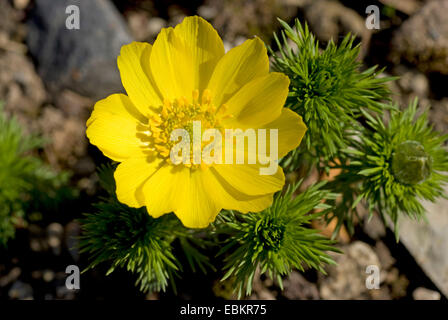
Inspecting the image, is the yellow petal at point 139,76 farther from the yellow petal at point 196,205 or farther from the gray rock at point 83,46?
the gray rock at point 83,46

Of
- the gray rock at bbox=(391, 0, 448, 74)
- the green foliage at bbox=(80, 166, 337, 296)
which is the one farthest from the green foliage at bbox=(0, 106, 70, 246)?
the gray rock at bbox=(391, 0, 448, 74)

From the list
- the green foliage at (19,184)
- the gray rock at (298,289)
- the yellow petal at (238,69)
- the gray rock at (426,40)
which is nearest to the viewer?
the yellow petal at (238,69)

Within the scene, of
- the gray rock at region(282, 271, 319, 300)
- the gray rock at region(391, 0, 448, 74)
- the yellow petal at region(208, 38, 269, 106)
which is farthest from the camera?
the gray rock at region(391, 0, 448, 74)

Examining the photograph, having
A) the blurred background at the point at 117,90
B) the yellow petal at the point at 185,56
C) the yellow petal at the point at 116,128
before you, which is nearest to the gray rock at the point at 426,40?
the blurred background at the point at 117,90

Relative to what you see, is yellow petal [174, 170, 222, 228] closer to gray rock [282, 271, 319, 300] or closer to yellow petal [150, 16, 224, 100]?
yellow petal [150, 16, 224, 100]

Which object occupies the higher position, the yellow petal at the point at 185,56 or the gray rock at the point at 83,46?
the gray rock at the point at 83,46
